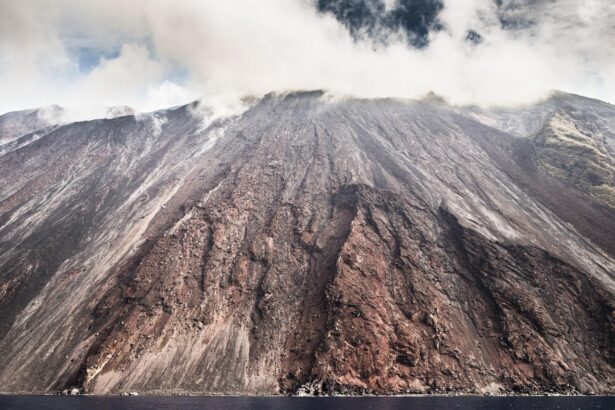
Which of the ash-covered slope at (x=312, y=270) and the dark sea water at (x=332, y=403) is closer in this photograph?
the dark sea water at (x=332, y=403)

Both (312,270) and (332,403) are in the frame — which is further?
(312,270)

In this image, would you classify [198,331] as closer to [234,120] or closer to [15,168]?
[234,120]

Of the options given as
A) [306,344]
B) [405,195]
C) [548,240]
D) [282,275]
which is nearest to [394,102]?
[405,195]

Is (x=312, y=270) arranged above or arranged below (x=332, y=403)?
below

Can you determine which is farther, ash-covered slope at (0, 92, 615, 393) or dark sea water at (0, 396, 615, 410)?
ash-covered slope at (0, 92, 615, 393)
